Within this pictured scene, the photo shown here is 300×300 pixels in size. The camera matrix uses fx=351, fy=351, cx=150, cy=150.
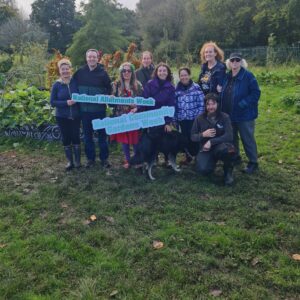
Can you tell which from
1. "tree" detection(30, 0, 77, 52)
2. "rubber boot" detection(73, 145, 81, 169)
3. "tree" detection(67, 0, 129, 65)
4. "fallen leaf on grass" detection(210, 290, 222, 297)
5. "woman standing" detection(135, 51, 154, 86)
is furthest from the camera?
"tree" detection(30, 0, 77, 52)

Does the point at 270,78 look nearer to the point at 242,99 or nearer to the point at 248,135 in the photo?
the point at 248,135

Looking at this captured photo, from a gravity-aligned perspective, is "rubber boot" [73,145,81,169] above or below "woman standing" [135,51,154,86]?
below

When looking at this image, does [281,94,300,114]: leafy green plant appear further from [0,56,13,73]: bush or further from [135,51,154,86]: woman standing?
[0,56,13,73]: bush

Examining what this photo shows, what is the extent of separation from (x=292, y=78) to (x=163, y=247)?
11.1m

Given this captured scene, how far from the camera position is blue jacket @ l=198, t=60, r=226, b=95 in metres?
5.37

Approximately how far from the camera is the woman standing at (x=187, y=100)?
5.46 meters

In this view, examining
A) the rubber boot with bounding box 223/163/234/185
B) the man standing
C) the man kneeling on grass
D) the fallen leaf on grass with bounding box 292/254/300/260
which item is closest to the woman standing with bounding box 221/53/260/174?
the man kneeling on grass

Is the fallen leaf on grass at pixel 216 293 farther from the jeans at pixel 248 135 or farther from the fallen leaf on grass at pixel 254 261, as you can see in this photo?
the jeans at pixel 248 135

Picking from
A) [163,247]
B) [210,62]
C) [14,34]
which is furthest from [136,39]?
[163,247]

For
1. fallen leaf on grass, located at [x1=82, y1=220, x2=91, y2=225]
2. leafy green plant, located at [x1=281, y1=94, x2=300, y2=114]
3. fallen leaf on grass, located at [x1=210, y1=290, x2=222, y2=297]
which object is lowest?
fallen leaf on grass, located at [x1=210, y1=290, x2=222, y2=297]

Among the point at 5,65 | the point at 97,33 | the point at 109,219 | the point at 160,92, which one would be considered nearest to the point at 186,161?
the point at 160,92

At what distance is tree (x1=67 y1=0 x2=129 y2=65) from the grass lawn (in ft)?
68.6

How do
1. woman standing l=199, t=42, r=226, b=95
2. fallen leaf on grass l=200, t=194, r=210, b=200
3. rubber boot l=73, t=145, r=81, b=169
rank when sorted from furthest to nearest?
rubber boot l=73, t=145, r=81, b=169
woman standing l=199, t=42, r=226, b=95
fallen leaf on grass l=200, t=194, r=210, b=200

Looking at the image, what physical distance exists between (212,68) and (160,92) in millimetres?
883
